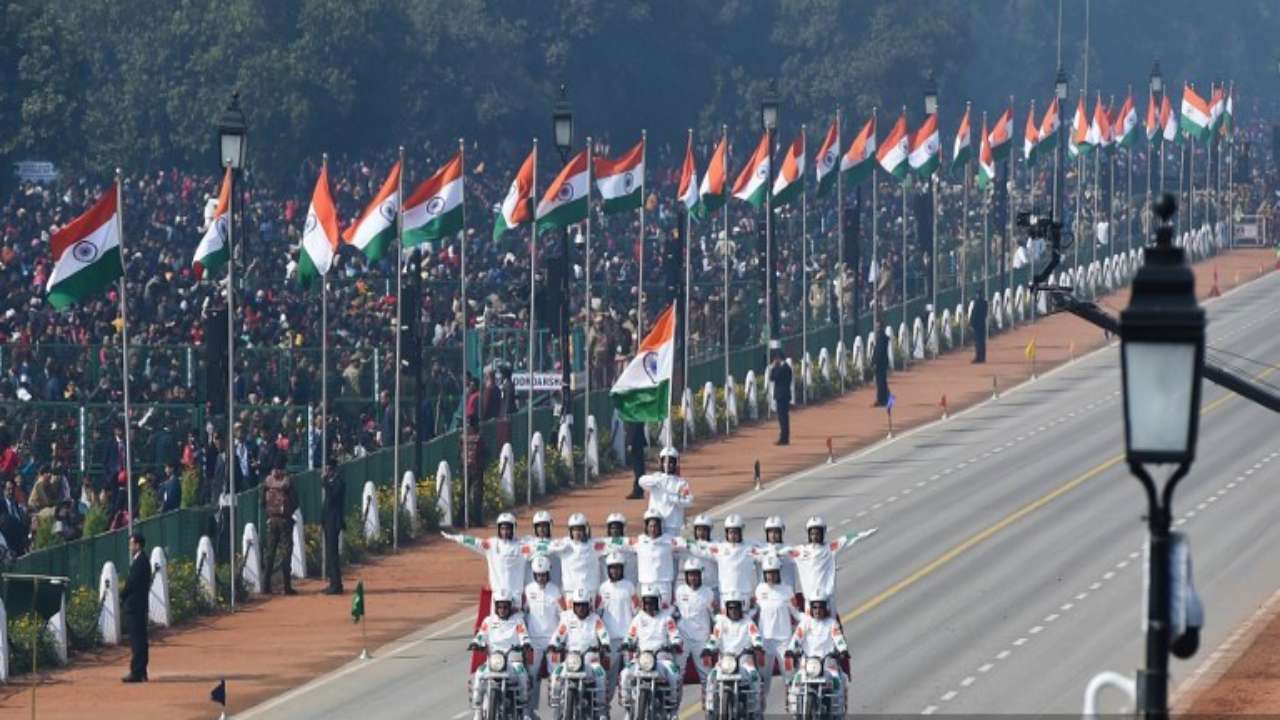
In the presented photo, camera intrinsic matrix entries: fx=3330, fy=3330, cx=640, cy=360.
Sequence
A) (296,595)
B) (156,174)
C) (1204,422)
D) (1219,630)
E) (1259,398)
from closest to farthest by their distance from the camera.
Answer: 1. (1259,398)
2. (1219,630)
3. (296,595)
4. (1204,422)
5. (156,174)

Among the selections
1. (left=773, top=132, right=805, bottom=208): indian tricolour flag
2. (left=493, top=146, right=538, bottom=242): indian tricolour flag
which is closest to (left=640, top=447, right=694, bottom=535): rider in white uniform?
(left=493, top=146, right=538, bottom=242): indian tricolour flag

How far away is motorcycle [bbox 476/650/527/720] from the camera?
31.5m

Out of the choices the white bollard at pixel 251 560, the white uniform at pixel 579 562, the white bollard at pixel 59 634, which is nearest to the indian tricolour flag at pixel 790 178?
the white bollard at pixel 251 560

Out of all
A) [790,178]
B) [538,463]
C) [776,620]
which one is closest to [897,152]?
[790,178]

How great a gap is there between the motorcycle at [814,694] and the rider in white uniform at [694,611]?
1.47 m

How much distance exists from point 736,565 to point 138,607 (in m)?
7.51

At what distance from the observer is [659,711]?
31406mm

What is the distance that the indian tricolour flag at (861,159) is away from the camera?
7144 centimetres

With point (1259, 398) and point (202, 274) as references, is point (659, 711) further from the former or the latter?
point (202, 274)

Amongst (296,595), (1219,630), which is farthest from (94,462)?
(1219,630)

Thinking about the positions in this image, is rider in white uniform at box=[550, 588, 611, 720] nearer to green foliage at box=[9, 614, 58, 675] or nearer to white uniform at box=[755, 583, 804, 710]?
white uniform at box=[755, 583, 804, 710]

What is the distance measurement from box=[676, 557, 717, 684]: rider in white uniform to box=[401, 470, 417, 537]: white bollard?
17278 millimetres

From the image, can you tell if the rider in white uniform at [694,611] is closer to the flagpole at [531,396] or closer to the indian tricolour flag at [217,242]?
the indian tricolour flag at [217,242]

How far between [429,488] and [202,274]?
70.7 feet
